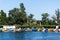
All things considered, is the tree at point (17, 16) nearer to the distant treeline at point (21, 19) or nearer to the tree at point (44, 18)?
the distant treeline at point (21, 19)

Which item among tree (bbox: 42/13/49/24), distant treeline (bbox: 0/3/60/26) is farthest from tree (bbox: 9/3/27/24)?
tree (bbox: 42/13/49/24)

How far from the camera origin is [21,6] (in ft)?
238

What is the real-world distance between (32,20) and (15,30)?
788 inches

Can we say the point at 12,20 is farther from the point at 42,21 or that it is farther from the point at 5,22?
the point at 42,21

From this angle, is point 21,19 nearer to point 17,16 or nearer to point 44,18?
point 17,16

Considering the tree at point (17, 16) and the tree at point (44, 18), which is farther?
the tree at point (44, 18)

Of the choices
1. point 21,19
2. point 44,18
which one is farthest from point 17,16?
point 44,18

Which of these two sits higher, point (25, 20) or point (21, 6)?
point (21, 6)

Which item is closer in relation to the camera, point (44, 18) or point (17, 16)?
point (17, 16)

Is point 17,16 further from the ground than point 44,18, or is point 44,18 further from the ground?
point 17,16

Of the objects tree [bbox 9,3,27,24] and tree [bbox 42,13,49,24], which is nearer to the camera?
tree [bbox 9,3,27,24]

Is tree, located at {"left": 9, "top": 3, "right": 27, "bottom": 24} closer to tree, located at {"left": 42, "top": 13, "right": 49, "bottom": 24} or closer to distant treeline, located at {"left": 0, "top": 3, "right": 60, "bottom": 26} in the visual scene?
distant treeline, located at {"left": 0, "top": 3, "right": 60, "bottom": 26}

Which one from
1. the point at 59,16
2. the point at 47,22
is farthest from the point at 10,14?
the point at 59,16

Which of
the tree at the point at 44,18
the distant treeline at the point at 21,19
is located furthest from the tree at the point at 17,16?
the tree at the point at 44,18
